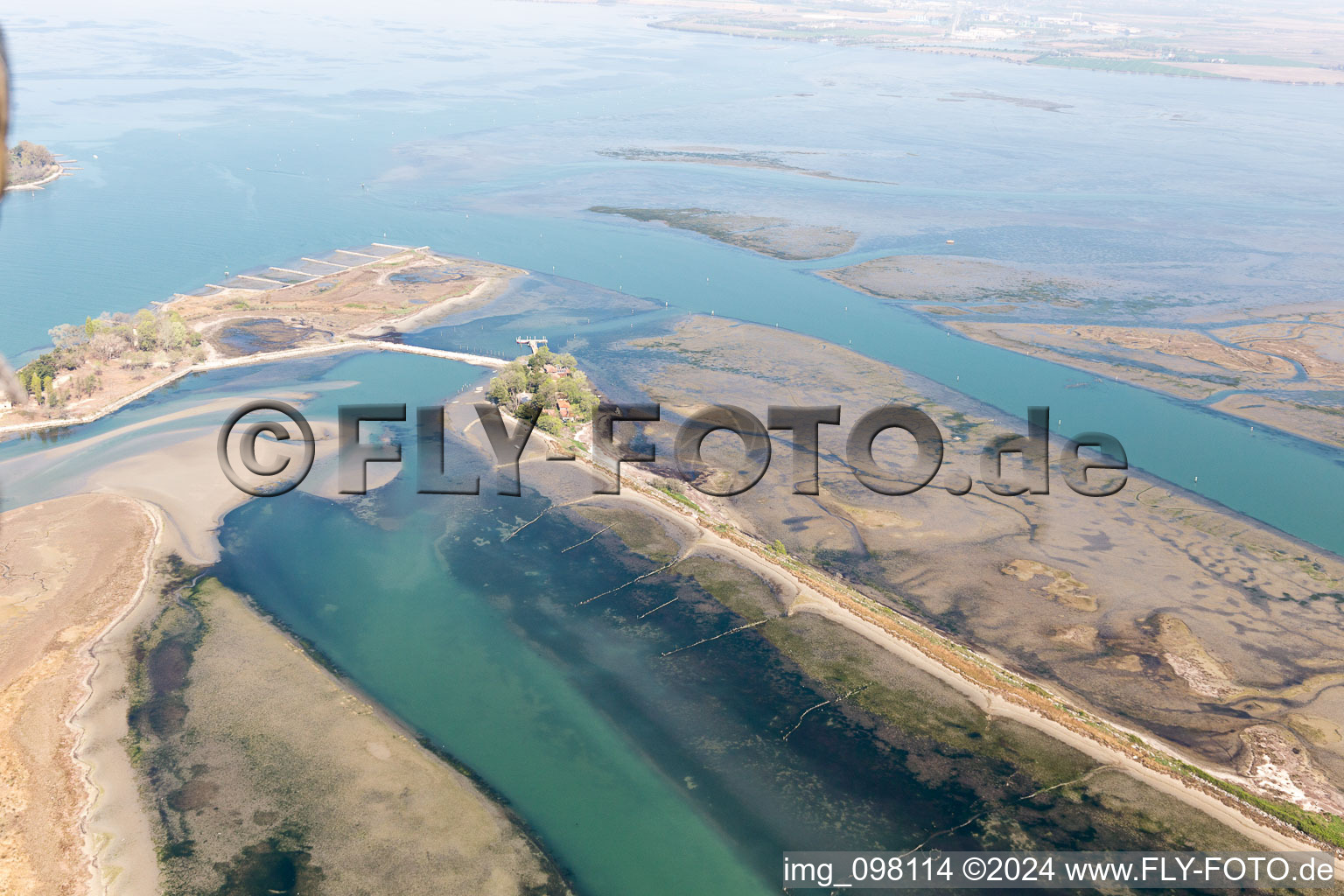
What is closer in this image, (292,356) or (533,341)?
(292,356)

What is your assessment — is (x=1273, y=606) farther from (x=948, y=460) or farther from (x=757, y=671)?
(x=757, y=671)

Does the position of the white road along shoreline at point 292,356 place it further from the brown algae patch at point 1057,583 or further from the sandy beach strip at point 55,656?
the brown algae patch at point 1057,583

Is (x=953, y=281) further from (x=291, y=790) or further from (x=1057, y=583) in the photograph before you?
(x=291, y=790)

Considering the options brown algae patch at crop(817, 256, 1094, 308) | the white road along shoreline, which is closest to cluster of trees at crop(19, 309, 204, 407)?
the white road along shoreline

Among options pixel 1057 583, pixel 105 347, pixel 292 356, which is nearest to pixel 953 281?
pixel 1057 583

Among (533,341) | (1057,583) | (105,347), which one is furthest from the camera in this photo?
(533,341)

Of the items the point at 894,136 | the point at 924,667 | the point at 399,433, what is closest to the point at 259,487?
the point at 399,433
